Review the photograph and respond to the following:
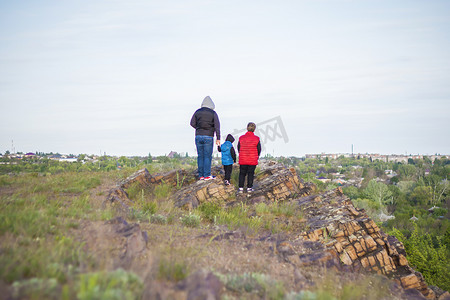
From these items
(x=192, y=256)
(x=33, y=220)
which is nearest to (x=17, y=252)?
(x=33, y=220)

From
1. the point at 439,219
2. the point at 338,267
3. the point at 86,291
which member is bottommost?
the point at 439,219

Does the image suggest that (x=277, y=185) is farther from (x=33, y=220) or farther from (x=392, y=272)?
(x=33, y=220)

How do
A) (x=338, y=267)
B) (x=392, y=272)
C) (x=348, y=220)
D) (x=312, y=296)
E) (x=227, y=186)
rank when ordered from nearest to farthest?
1. (x=312, y=296)
2. (x=338, y=267)
3. (x=392, y=272)
4. (x=348, y=220)
5. (x=227, y=186)

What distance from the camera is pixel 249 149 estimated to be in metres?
11.4

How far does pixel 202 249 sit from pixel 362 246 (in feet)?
15.2

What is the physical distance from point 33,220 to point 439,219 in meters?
87.4

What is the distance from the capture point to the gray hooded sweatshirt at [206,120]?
11273 millimetres

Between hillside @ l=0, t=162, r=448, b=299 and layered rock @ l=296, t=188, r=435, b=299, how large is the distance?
3 centimetres

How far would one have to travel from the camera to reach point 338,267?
20.9ft

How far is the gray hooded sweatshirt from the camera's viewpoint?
37.0ft

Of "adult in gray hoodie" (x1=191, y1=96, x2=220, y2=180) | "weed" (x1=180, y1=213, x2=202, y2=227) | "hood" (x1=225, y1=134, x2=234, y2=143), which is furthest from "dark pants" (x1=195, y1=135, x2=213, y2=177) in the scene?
"weed" (x1=180, y1=213, x2=202, y2=227)

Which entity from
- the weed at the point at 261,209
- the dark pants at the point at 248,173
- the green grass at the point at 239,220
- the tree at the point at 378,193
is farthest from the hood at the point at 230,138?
the tree at the point at 378,193

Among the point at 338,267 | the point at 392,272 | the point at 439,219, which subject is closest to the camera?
the point at 338,267

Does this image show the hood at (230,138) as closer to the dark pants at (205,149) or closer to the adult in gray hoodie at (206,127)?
the adult in gray hoodie at (206,127)
